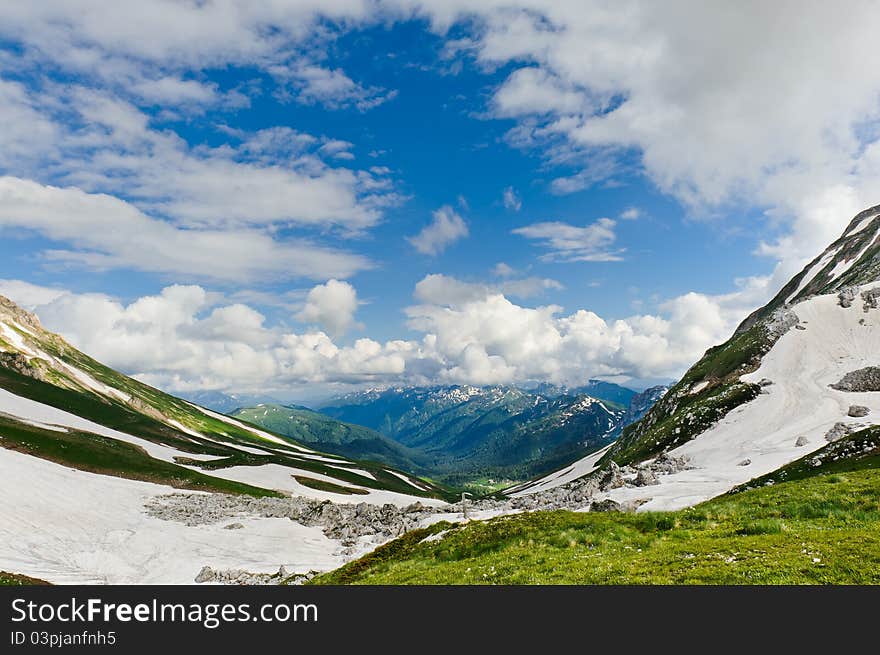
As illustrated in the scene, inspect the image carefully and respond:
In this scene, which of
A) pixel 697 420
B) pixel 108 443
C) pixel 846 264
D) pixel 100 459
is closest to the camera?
pixel 100 459

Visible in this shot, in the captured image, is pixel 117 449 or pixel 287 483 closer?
pixel 117 449

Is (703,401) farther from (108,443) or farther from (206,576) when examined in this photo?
(108,443)

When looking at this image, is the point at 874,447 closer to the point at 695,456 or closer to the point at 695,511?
the point at 695,456

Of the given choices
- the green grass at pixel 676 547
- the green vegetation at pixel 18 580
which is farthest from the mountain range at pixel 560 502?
the green vegetation at pixel 18 580

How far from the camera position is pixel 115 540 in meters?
51.4

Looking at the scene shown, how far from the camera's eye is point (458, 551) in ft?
76.5

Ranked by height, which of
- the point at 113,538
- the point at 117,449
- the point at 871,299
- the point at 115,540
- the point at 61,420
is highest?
the point at 871,299

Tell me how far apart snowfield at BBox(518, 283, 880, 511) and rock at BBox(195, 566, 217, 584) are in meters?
39.1

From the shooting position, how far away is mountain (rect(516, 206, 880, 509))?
55.2m

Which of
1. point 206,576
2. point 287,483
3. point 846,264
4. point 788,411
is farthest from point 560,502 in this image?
point 846,264

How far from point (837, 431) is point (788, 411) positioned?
20570 millimetres

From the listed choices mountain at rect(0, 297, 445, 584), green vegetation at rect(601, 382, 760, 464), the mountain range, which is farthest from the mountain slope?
green vegetation at rect(601, 382, 760, 464)
